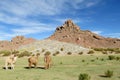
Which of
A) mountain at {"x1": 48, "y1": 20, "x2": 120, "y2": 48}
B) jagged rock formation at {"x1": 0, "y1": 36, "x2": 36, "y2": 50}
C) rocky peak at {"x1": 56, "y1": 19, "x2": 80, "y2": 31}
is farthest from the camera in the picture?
rocky peak at {"x1": 56, "y1": 19, "x2": 80, "y2": 31}

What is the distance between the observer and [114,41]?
14588 cm

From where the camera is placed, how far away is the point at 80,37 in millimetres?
146500

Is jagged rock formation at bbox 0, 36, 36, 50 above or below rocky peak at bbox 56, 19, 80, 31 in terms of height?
below

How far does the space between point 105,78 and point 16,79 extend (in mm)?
6412

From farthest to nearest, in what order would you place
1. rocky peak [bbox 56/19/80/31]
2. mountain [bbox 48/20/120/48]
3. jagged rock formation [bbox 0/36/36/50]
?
rocky peak [bbox 56/19/80/31] < mountain [bbox 48/20/120/48] < jagged rock formation [bbox 0/36/36/50]

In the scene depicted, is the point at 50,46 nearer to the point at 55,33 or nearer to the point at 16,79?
the point at 16,79

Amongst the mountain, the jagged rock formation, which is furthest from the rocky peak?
the jagged rock formation

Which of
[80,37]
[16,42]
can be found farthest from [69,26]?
[16,42]

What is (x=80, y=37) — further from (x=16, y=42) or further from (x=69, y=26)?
(x=16, y=42)

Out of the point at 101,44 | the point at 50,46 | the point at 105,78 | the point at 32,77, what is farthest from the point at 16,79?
the point at 101,44

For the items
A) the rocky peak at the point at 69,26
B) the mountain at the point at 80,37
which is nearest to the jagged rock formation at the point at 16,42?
the mountain at the point at 80,37

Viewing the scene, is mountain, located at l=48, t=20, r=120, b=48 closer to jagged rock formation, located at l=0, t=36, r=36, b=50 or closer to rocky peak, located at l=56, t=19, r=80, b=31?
rocky peak, located at l=56, t=19, r=80, b=31

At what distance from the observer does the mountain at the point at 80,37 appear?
5556 inches

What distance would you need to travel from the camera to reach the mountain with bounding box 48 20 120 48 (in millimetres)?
141125
